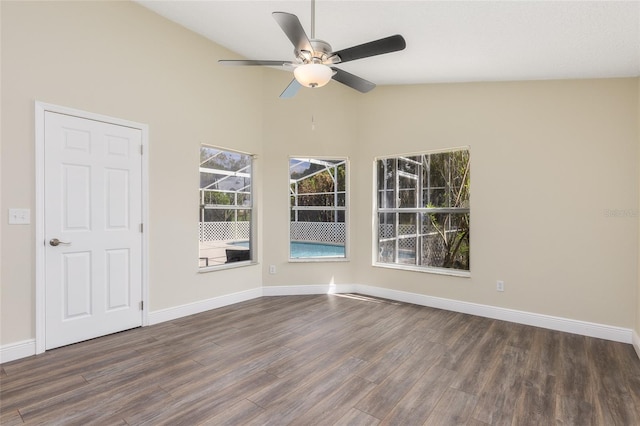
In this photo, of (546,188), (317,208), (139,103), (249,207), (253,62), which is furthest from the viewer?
(317,208)

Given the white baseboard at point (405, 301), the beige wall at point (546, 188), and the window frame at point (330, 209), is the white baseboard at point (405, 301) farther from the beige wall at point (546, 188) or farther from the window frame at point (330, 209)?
the window frame at point (330, 209)

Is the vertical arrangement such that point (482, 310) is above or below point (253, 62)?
below

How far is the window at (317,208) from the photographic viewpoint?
4867mm

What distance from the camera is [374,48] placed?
222cm

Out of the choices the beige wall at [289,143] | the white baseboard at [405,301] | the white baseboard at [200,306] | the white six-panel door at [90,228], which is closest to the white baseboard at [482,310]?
the white baseboard at [405,301]

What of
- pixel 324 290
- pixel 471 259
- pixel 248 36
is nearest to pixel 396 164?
pixel 471 259

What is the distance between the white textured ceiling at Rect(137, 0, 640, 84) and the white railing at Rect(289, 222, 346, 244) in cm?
222

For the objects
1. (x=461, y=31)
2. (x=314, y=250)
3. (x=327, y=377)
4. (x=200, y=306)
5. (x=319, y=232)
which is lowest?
(x=327, y=377)

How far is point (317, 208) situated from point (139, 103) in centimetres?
265

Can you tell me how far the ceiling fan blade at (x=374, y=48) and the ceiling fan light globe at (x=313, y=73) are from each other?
0.17m

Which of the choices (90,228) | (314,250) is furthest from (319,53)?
(314,250)

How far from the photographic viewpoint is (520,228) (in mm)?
3656

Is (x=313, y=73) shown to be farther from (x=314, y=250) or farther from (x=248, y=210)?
(x=314, y=250)

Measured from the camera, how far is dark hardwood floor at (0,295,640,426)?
198cm
